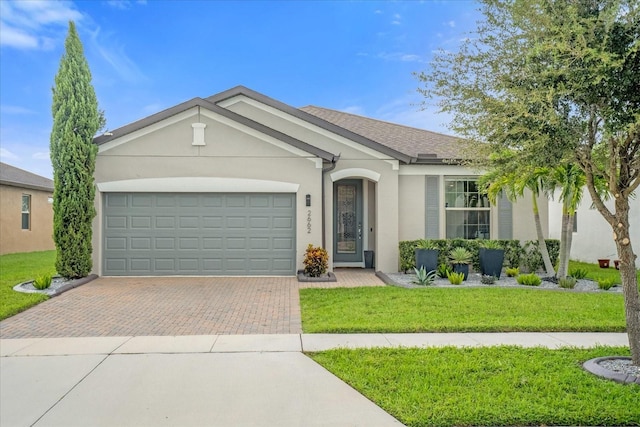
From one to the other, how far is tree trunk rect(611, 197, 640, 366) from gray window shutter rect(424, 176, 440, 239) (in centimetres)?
837

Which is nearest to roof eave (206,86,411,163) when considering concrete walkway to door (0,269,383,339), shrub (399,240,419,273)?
shrub (399,240,419,273)

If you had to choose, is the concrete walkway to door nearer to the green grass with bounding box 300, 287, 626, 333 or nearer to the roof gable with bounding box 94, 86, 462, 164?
the green grass with bounding box 300, 287, 626, 333

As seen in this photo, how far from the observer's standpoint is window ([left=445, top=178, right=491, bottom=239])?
13453 millimetres

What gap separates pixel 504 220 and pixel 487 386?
10.2m

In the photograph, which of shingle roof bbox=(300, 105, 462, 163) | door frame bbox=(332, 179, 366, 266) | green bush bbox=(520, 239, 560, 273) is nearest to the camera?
green bush bbox=(520, 239, 560, 273)

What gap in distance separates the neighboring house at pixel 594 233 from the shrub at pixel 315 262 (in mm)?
10101

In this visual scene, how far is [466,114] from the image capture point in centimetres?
541

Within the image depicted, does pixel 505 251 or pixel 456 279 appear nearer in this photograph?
pixel 456 279

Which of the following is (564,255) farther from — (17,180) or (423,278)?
(17,180)

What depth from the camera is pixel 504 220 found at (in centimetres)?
1342

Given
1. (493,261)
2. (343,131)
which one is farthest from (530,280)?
(343,131)

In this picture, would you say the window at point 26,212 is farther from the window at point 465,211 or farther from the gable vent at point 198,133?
the window at point 465,211

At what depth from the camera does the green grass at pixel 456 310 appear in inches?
261

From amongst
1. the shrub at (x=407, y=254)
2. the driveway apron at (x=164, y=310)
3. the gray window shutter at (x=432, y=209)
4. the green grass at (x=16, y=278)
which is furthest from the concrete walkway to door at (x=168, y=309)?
the gray window shutter at (x=432, y=209)
